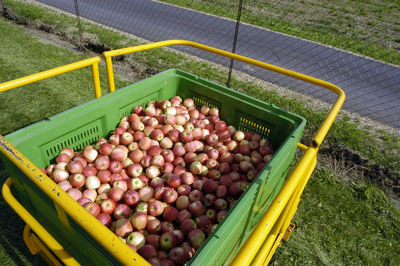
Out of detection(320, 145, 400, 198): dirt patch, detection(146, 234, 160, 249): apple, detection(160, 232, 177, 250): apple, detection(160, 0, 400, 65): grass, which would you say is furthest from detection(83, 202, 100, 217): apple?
detection(160, 0, 400, 65): grass

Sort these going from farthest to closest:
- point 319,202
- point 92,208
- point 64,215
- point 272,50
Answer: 1. point 272,50
2. point 319,202
3. point 92,208
4. point 64,215

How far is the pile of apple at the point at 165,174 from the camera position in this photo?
229 cm

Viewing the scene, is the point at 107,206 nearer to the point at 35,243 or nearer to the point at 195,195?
the point at 35,243

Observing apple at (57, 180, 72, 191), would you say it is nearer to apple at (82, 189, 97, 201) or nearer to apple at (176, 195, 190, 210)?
apple at (82, 189, 97, 201)

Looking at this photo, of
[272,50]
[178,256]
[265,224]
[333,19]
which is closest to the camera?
[265,224]

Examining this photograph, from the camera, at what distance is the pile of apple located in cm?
229

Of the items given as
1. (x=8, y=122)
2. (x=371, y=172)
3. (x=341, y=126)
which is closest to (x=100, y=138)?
(x=8, y=122)

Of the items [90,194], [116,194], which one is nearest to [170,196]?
[116,194]

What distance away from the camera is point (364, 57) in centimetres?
869

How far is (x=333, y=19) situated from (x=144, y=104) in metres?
11.7

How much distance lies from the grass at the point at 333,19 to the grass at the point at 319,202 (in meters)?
5.47

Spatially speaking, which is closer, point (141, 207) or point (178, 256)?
point (178, 256)

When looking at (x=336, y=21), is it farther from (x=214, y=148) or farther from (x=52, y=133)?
(x=52, y=133)

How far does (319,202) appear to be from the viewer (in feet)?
12.0
